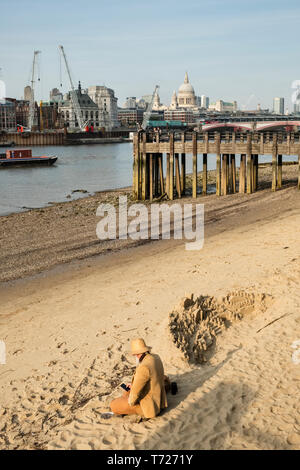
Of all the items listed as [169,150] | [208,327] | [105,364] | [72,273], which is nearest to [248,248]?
[72,273]

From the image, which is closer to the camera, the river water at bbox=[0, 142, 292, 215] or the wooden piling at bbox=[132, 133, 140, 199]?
the wooden piling at bbox=[132, 133, 140, 199]

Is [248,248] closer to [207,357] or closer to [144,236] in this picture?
[144,236]

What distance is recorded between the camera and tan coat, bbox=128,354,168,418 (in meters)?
6.42

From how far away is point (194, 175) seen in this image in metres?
27.5

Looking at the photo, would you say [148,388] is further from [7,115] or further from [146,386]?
[7,115]

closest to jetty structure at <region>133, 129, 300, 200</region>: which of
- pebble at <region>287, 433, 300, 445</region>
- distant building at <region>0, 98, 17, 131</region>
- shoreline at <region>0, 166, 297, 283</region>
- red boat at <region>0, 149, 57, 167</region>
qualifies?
shoreline at <region>0, 166, 297, 283</region>

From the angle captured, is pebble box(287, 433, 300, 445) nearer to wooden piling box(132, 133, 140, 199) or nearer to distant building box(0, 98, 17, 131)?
wooden piling box(132, 133, 140, 199)

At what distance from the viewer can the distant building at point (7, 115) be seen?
7648 inches

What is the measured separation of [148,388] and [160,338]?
2508 millimetres

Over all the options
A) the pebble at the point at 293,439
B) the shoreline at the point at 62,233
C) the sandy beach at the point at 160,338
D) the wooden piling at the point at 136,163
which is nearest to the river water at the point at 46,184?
the shoreline at the point at 62,233

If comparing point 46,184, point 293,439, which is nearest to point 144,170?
point 46,184

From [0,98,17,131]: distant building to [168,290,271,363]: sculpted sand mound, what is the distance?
7649 inches

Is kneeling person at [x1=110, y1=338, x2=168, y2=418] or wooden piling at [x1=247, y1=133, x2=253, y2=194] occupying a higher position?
wooden piling at [x1=247, y1=133, x2=253, y2=194]

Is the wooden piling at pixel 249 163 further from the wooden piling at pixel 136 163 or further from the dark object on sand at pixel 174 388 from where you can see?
the dark object on sand at pixel 174 388
